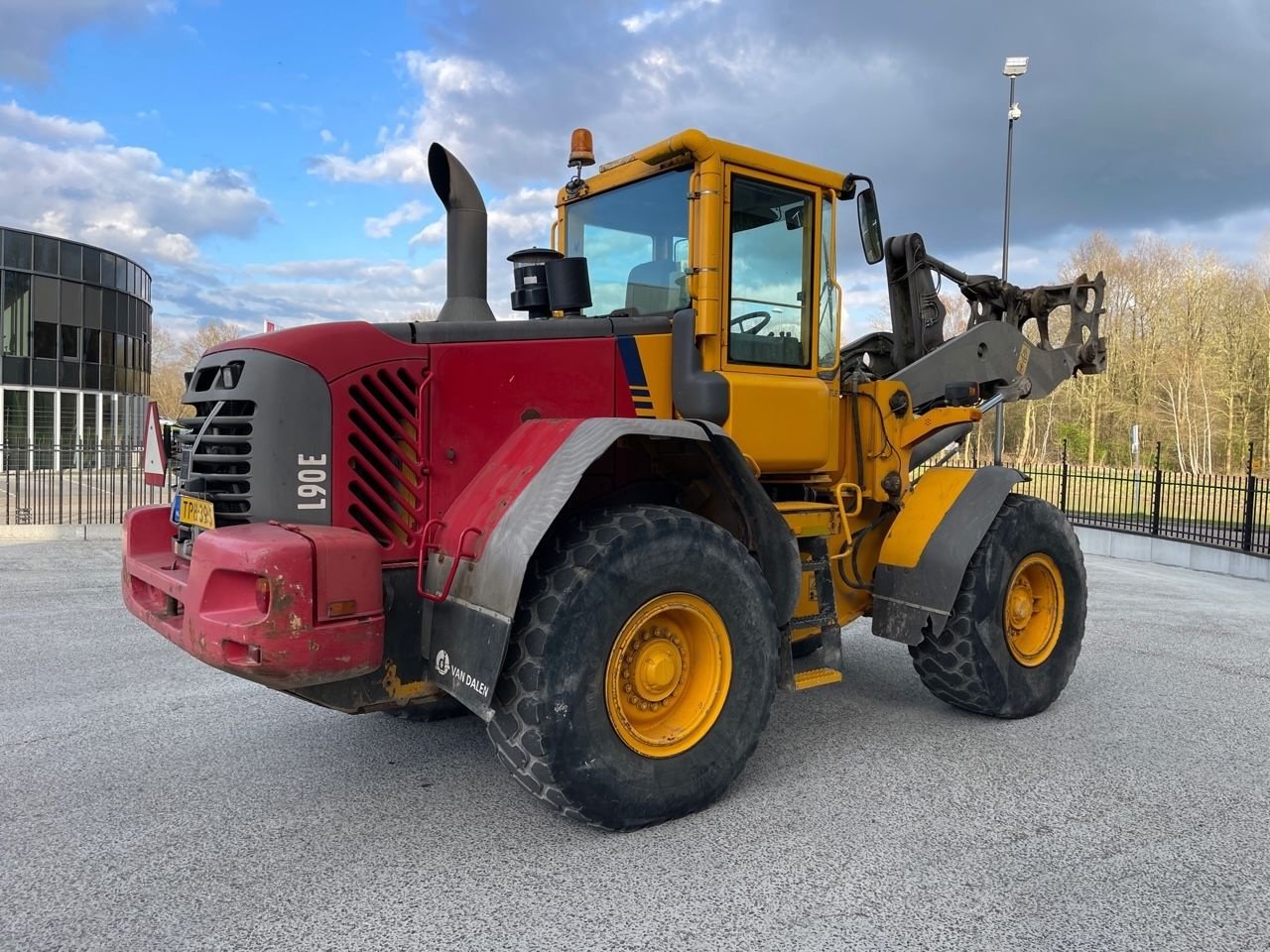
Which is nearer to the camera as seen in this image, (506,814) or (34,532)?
(506,814)

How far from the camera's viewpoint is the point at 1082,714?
17.2 ft

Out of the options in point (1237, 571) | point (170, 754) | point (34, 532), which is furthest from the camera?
point (1237, 571)

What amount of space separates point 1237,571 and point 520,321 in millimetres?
13291

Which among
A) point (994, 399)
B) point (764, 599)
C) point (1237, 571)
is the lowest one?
point (1237, 571)

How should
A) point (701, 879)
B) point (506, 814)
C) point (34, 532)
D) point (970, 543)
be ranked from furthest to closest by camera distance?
point (34, 532) < point (970, 543) < point (506, 814) < point (701, 879)

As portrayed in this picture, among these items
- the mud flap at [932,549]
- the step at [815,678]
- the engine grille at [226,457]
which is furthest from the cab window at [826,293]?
the engine grille at [226,457]

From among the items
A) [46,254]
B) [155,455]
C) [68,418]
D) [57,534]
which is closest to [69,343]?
[68,418]

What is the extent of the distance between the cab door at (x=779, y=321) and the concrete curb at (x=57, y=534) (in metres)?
10.7

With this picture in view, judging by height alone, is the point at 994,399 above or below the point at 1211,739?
above

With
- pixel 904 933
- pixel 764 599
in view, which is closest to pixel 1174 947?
pixel 904 933

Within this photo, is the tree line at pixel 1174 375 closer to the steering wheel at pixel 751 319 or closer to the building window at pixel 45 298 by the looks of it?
the building window at pixel 45 298

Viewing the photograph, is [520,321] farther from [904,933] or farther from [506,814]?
[904,933]

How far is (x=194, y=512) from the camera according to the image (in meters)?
3.67

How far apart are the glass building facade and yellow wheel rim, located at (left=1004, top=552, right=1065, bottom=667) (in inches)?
988
